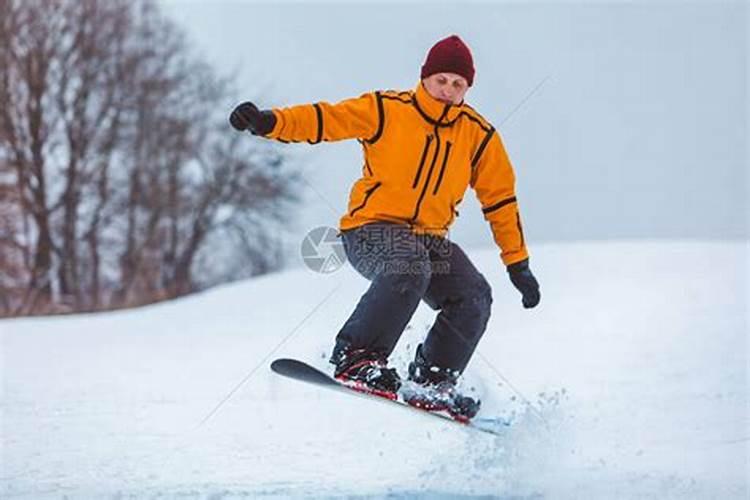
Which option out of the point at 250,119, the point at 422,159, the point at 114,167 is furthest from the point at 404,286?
the point at 114,167

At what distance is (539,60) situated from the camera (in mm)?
8641

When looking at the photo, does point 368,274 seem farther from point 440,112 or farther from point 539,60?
point 539,60

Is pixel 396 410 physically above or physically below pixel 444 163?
below

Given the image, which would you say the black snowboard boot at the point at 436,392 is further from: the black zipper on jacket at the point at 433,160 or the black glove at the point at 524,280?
the black zipper on jacket at the point at 433,160

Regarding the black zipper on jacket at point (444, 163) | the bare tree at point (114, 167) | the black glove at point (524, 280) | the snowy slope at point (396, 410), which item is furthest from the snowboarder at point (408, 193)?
the bare tree at point (114, 167)

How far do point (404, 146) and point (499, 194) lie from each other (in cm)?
44

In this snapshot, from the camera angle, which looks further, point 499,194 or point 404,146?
point 499,194

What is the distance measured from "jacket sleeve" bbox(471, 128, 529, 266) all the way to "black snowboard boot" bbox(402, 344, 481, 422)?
47cm

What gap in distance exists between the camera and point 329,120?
370 centimetres

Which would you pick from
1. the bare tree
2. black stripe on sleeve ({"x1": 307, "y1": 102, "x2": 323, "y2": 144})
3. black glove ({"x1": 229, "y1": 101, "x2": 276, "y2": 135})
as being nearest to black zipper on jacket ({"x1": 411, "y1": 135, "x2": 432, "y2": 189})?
black stripe on sleeve ({"x1": 307, "y1": 102, "x2": 323, "y2": 144})

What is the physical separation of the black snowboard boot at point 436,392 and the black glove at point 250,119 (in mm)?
1049

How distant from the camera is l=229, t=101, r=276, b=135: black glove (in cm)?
354

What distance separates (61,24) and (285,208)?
469cm

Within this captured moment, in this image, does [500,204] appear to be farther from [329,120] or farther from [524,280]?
[329,120]
